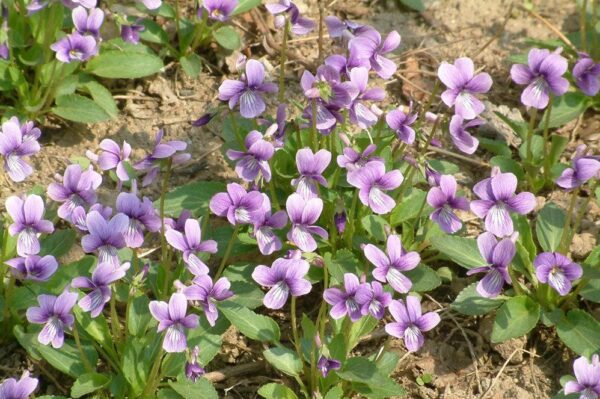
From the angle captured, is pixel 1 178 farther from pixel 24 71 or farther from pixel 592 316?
pixel 592 316

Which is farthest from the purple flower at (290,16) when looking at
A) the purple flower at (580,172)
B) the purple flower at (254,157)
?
the purple flower at (580,172)

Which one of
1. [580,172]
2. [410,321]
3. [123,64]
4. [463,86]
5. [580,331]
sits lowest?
[580,331]

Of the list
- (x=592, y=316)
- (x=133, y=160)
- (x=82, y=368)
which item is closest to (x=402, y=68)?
(x=133, y=160)

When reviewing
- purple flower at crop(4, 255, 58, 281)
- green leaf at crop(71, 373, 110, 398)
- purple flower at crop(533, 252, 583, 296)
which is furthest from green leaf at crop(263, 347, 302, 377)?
purple flower at crop(533, 252, 583, 296)

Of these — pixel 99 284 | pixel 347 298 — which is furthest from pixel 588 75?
pixel 99 284

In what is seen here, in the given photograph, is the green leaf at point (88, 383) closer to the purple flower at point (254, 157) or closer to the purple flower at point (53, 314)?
the purple flower at point (53, 314)

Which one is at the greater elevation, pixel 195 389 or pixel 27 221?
pixel 27 221

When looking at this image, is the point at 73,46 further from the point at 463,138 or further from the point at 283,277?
the point at 463,138
